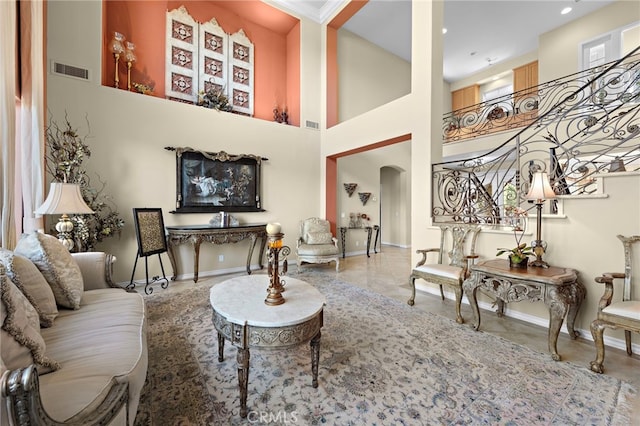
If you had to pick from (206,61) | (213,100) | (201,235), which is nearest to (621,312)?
(201,235)

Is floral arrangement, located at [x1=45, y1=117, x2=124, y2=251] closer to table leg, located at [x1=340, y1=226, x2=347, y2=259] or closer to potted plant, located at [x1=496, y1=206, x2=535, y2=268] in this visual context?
table leg, located at [x1=340, y1=226, x2=347, y2=259]

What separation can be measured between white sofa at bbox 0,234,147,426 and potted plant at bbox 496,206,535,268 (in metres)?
3.16

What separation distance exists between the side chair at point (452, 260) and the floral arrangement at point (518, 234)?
14.8 inches

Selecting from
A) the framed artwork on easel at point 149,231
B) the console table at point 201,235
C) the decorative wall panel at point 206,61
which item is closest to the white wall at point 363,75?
the decorative wall panel at point 206,61

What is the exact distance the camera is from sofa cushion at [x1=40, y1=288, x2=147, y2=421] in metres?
1.03

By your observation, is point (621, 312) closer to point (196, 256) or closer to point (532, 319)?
point (532, 319)

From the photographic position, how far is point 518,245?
2.75 meters

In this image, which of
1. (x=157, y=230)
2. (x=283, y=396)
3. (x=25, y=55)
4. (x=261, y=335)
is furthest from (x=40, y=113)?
(x=283, y=396)

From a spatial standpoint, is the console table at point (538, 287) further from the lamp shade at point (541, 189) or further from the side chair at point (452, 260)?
the lamp shade at point (541, 189)

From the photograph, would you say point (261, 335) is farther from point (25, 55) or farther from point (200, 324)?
point (25, 55)

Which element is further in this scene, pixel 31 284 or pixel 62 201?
pixel 62 201

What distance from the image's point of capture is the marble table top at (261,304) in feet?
5.36

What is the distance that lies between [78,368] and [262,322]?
85cm

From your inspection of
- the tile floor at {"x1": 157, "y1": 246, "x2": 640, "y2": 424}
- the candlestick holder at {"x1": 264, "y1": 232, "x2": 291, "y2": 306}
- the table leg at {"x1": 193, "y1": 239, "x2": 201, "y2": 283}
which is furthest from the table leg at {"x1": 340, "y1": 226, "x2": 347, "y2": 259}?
the candlestick holder at {"x1": 264, "y1": 232, "x2": 291, "y2": 306}
